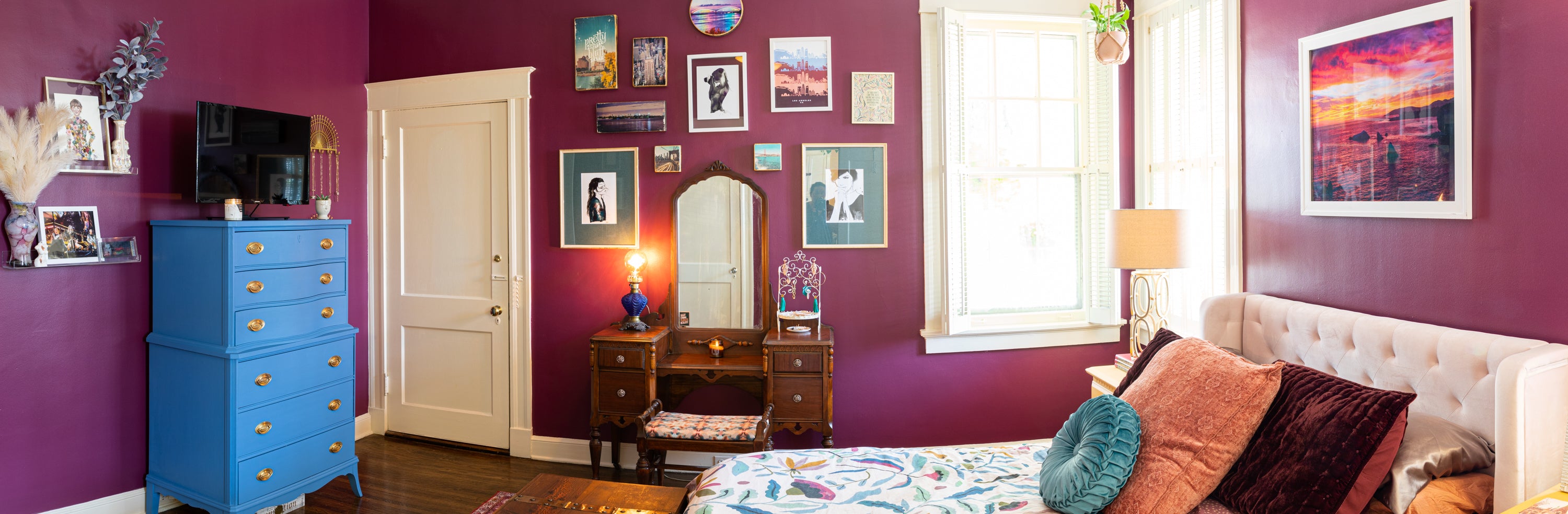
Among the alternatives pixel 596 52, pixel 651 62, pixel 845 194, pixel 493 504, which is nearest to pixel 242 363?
pixel 493 504

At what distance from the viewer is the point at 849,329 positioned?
3.81 meters

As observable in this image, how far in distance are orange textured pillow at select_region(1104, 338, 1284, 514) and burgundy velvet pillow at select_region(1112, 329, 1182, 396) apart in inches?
12.3

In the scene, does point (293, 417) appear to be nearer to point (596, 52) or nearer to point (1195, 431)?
point (596, 52)

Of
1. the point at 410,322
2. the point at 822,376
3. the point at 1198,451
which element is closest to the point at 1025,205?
the point at 822,376

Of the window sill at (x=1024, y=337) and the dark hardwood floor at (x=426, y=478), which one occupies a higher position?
the window sill at (x=1024, y=337)

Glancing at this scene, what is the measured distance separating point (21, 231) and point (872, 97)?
148 inches

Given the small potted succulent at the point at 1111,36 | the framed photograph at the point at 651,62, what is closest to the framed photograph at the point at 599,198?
the framed photograph at the point at 651,62

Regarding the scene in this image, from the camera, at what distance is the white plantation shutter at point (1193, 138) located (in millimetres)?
3162

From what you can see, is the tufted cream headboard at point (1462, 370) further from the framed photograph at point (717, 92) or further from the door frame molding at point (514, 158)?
the door frame molding at point (514, 158)

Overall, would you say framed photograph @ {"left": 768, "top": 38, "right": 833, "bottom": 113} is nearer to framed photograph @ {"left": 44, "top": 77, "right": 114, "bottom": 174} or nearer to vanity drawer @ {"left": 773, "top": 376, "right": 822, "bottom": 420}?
vanity drawer @ {"left": 773, "top": 376, "right": 822, "bottom": 420}

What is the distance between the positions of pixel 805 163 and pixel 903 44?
2.75 feet

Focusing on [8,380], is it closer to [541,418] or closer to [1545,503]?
[541,418]

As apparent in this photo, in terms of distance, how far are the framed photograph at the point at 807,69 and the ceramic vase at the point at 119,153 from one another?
117 inches

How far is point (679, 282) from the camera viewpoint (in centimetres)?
382
